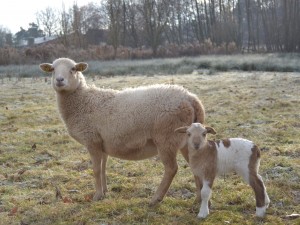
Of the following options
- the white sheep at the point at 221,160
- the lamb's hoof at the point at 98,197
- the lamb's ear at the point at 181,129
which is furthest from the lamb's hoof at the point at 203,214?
the lamb's hoof at the point at 98,197

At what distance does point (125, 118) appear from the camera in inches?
235

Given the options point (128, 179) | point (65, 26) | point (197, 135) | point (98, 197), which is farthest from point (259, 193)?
point (65, 26)

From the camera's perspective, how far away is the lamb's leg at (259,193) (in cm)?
496

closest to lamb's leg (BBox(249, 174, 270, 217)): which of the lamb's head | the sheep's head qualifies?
the sheep's head

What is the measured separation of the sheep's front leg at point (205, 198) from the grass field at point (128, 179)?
0.09 meters

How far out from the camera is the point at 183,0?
63.5 meters

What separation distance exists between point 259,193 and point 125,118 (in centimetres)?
215

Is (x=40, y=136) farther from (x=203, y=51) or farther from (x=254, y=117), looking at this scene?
(x=203, y=51)

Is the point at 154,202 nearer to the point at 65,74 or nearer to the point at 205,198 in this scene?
the point at 205,198

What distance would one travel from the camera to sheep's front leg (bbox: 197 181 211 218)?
5.01 m

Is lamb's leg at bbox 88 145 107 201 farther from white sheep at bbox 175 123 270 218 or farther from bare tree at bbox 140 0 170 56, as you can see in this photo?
bare tree at bbox 140 0 170 56

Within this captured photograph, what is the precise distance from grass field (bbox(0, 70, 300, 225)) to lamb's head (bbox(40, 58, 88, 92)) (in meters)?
1.61

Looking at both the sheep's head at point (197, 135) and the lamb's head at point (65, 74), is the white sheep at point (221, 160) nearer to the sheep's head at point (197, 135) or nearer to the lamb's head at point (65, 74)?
the sheep's head at point (197, 135)

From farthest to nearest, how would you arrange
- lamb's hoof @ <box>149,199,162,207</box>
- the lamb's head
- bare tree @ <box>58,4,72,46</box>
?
bare tree @ <box>58,4,72,46</box> < the lamb's head < lamb's hoof @ <box>149,199,162,207</box>
